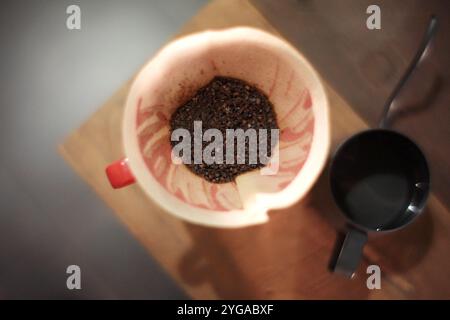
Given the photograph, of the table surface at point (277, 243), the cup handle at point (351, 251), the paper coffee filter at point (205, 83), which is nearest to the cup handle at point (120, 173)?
the paper coffee filter at point (205, 83)

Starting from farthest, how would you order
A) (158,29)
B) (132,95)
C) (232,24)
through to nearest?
(158,29)
(232,24)
(132,95)

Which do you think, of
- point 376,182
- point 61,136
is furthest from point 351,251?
point 61,136

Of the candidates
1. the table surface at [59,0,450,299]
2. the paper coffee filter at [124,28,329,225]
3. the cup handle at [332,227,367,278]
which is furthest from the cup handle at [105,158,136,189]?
the cup handle at [332,227,367,278]

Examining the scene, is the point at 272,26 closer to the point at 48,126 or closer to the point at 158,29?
the point at 158,29

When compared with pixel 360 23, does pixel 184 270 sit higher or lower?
lower

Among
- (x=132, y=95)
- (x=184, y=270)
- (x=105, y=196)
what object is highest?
(x=132, y=95)

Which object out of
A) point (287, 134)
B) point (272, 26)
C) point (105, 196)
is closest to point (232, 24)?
point (272, 26)

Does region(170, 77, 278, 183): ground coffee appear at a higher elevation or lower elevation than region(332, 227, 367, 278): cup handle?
higher

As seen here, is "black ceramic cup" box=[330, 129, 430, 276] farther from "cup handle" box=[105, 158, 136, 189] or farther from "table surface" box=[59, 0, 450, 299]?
"cup handle" box=[105, 158, 136, 189]
